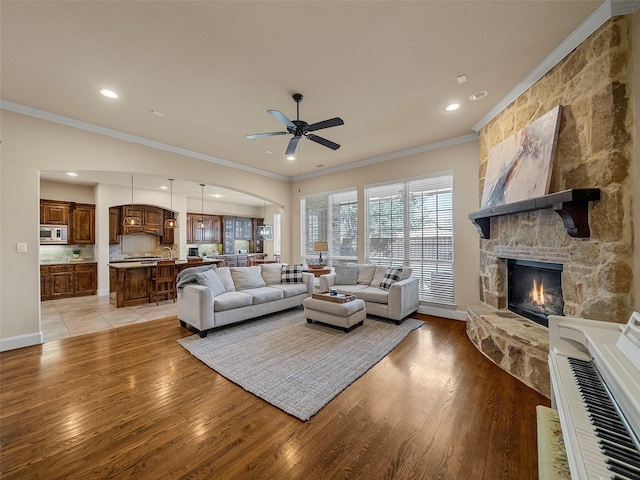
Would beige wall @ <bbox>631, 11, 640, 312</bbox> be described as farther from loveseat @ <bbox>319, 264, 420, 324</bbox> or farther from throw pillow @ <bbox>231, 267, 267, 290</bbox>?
throw pillow @ <bbox>231, 267, 267, 290</bbox>

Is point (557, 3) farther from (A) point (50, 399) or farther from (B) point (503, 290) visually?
(A) point (50, 399)

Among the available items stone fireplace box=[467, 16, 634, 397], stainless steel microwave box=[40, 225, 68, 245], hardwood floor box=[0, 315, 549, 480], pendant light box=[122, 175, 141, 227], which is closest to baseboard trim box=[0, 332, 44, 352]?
hardwood floor box=[0, 315, 549, 480]

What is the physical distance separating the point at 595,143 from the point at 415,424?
2.73 metres

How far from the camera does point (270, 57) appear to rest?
249 centimetres

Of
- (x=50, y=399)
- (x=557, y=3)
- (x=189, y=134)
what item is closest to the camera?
(x=557, y=3)

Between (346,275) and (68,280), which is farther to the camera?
(68,280)

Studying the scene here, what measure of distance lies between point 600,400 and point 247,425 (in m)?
2.11

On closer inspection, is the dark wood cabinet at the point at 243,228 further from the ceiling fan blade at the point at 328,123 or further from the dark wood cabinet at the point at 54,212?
the ceiling fan blade at the point at 328,123

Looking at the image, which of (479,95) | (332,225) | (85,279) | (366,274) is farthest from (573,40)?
(85,279)

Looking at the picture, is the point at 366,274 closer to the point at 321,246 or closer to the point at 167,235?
the point at 321,246

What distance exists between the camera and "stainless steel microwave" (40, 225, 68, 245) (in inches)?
258

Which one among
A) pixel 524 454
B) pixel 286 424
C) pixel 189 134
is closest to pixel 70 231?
pixel 189 134

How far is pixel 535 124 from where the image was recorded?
2.79 m

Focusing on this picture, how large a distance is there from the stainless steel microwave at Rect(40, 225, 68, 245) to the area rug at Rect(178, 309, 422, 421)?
582 centimetres
